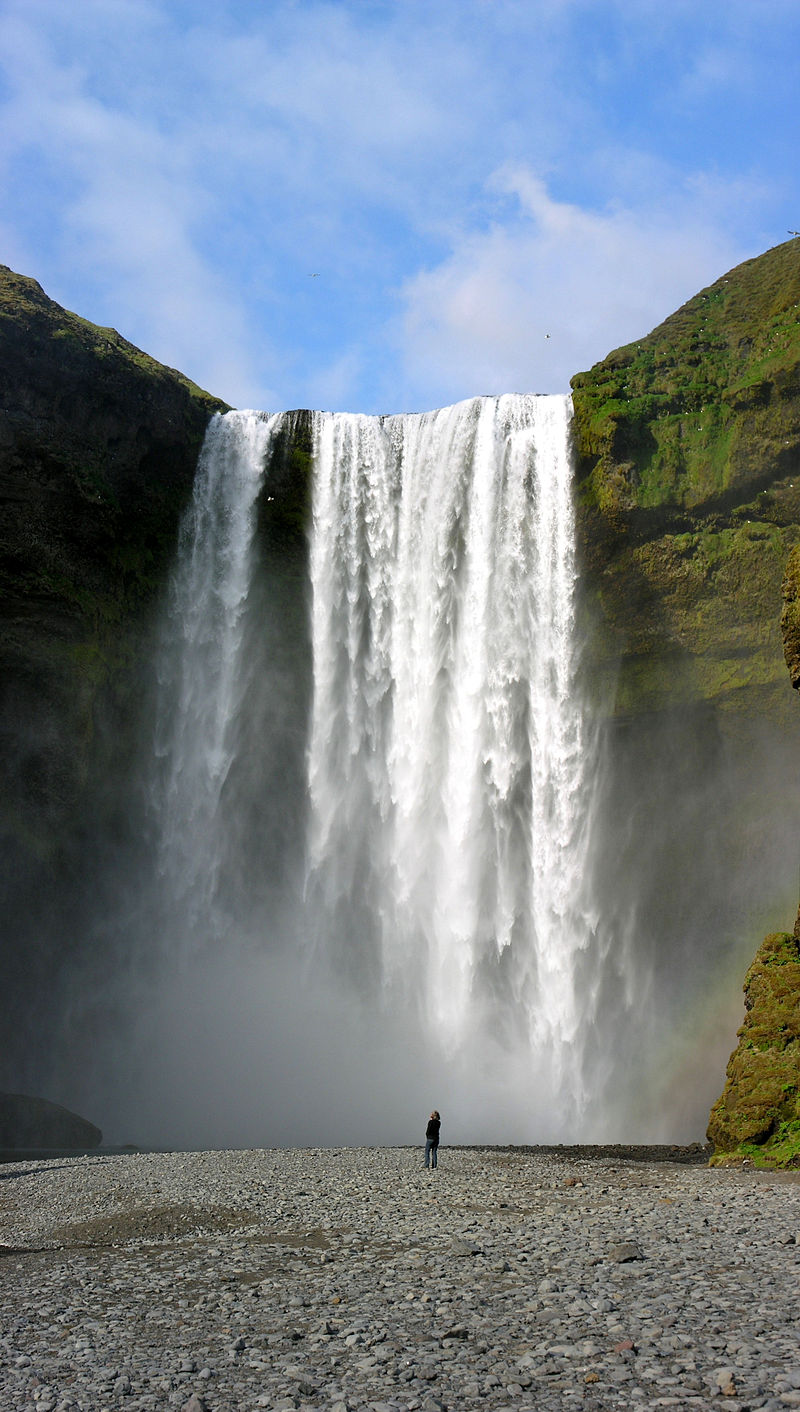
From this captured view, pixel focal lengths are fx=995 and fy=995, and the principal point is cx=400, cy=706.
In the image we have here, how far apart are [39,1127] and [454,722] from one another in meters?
16.3

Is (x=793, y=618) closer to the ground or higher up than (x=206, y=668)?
closer to the ground

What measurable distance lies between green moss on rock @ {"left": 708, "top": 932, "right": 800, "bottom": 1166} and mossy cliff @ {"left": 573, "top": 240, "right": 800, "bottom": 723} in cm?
985

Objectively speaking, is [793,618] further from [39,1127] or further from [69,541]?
[69,541]

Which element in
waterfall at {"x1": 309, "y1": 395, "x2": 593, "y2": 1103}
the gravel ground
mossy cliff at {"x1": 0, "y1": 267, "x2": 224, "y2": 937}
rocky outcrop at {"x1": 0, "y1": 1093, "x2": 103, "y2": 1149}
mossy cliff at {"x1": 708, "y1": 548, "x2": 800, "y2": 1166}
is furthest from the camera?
mossy cliff at {"x1": 0, "y1": 267, "x2": 224, "y2": 937}

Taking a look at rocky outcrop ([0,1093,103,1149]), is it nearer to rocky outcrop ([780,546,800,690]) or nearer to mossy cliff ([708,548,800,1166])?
mossy cliff ([708,548,800,1166])

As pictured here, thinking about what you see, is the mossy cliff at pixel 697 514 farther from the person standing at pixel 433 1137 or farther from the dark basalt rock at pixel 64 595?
the person standing at pixel 433 1137

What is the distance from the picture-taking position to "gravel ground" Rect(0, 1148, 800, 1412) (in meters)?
6.12

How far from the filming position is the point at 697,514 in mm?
29844

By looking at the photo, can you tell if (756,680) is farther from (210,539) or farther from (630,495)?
(210,539)

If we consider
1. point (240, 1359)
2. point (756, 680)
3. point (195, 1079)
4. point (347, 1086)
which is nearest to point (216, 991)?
point (195, 1079)

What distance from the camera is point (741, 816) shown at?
28.8 metres

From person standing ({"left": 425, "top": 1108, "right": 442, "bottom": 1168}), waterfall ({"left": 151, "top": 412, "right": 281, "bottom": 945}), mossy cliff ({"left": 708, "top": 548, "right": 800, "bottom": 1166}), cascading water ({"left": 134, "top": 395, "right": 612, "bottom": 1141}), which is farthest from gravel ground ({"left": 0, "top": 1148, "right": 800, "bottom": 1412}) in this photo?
waterfall ({"left": 151, "top": 412, "right": 281, "bottom": 945})

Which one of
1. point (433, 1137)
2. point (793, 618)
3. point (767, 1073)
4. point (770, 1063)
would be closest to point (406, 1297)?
point (433, 1137)

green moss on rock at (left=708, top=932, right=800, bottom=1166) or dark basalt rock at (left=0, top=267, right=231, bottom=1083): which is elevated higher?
dark basalt rock at (left=0, top=267, right=231, bottom=1083)
